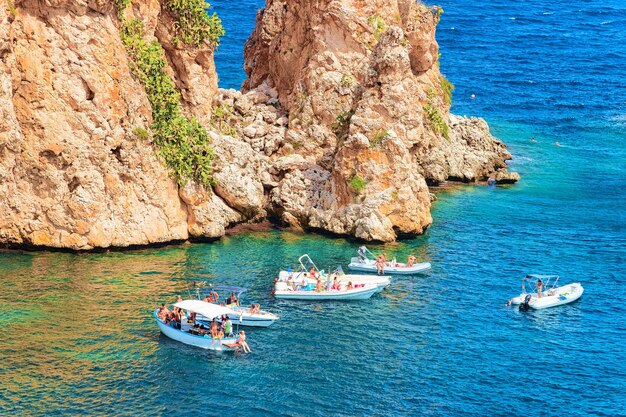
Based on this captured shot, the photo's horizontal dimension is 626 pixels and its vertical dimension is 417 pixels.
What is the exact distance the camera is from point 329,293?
78.9 meters

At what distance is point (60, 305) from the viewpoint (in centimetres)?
7181

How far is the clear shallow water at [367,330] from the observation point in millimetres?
60625

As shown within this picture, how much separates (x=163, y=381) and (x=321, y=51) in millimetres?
44968

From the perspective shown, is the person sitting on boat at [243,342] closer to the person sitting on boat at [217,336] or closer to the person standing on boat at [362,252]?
the person sitting on boat at [217,336]

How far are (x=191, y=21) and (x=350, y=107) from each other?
17.7 m

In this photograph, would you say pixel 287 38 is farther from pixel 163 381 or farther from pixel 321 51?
pixel 163 381

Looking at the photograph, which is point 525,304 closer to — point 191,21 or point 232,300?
point 232,300

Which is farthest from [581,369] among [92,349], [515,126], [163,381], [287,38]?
[515,126]

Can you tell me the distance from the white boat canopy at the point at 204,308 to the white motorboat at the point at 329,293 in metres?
8.77

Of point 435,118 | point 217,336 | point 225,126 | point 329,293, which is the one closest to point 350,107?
point 225,126

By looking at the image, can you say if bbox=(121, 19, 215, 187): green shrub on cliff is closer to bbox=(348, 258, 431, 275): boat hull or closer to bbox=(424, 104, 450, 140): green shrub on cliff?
bbox=(348, 258, 431, 275): boat hull

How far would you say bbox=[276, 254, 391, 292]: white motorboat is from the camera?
79312 millimetres

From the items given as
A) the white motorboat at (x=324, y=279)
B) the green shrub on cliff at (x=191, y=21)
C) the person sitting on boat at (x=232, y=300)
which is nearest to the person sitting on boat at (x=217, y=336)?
the person sitting on boat at (x=232, y=300)

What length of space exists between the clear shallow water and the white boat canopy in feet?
9.09
